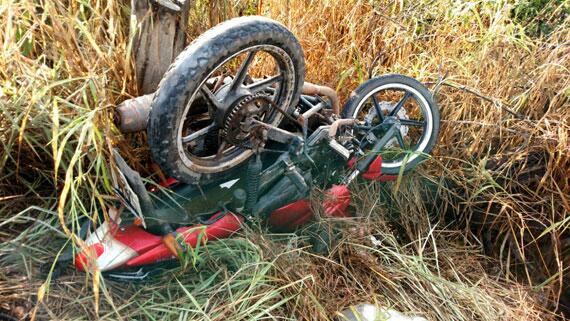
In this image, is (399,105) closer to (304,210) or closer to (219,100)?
(304,210)

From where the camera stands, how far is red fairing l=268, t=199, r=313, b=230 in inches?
88.0

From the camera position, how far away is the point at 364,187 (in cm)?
267

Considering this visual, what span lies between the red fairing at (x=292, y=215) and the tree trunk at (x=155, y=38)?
0.77 meters

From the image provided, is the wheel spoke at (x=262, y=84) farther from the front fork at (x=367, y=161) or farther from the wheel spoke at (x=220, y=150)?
the front fork at (x=367, y=161)

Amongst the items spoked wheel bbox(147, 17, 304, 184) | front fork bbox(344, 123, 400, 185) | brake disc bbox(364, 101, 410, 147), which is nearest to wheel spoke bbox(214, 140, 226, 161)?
spoked wheel bbox(147, 17, 304, 184)

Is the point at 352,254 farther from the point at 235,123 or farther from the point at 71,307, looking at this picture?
the point at 71,307

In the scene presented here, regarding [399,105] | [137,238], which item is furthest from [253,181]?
[399,105]

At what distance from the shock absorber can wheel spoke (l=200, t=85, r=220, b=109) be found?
278 mm

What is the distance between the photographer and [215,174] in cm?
201

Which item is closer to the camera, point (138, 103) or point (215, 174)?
point (138, 103)

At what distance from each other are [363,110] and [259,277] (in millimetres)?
1340

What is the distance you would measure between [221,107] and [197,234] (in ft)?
1.65

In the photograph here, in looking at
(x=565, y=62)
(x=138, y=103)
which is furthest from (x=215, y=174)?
(x=565, y=62)

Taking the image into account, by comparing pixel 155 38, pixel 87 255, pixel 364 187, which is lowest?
pixel 364 187
